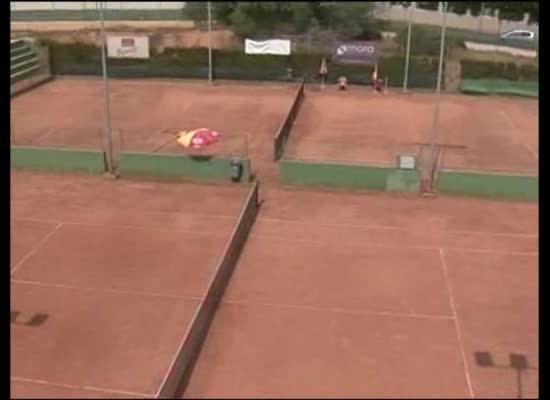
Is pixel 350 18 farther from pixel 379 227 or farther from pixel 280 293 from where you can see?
pixel 280 293

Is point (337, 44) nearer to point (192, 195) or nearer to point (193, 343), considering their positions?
point (192, 195)

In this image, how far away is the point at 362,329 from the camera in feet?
39.2

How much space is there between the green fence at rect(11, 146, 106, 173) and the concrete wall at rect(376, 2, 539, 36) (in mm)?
38206

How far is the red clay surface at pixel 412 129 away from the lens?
22959mm

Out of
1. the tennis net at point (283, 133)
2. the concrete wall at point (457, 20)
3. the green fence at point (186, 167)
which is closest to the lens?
the green fence at point (186, 167)

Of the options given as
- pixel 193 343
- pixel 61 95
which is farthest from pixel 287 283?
pixel 61 95

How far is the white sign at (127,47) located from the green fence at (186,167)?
16.8 metres

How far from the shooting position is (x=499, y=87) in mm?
34281

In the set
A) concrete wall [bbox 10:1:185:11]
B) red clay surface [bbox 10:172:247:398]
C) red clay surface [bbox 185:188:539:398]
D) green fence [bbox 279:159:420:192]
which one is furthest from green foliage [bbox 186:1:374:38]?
red clay surface [bbox 185:188:539:398]

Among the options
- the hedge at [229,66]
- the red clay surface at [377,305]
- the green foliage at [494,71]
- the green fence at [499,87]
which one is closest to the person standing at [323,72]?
the hedge at [229,66]

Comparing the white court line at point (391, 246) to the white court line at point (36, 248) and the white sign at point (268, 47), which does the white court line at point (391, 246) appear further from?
the white sign at point (268, 47)

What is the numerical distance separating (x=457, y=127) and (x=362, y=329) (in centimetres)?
1722

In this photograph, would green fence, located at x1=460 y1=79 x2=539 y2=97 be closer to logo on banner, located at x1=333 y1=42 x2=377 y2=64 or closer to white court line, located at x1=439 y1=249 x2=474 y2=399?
logo on banner, located at x1=333 y1=42 x2=377 y2=64

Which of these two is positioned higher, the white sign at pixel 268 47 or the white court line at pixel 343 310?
the white sign at pixel 268 47
